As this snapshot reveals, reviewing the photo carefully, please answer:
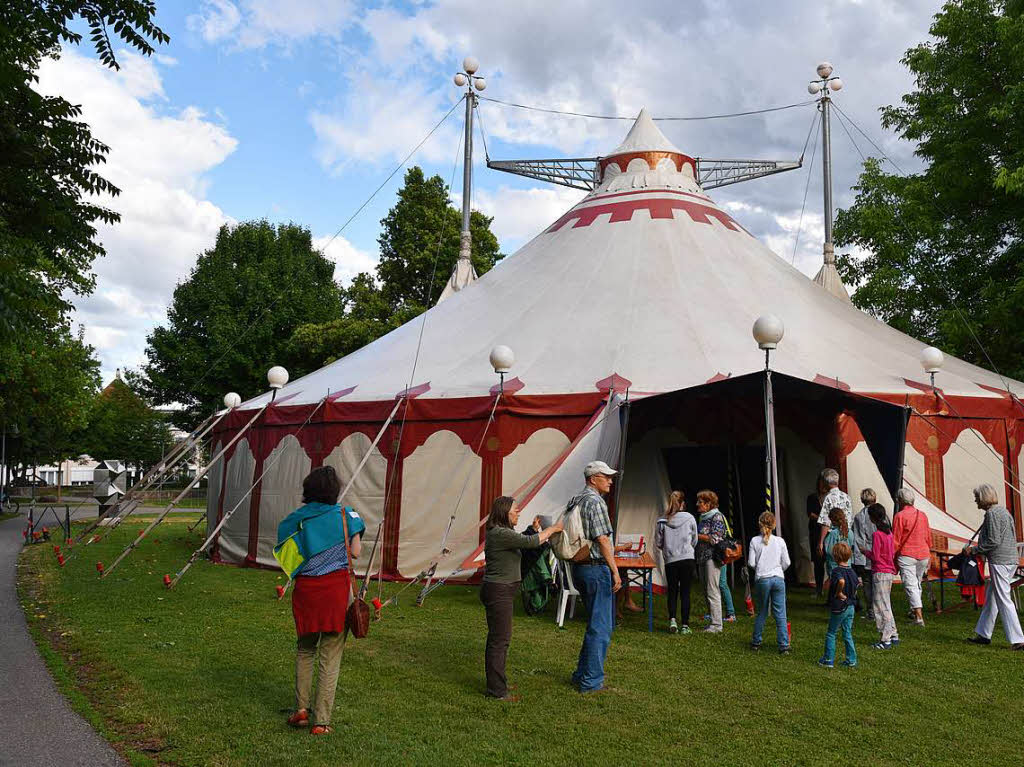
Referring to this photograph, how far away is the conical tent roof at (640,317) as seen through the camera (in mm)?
10031

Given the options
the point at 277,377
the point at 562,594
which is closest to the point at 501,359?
the point at 562,594

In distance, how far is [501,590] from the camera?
16.5ft

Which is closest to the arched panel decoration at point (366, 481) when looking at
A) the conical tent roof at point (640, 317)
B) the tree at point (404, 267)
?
the conical tent roof at point (640, 317)

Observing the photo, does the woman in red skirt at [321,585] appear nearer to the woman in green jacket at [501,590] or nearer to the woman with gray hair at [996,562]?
the woman in green jacket at [501,590]

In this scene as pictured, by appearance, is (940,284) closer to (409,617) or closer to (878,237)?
(878,237)

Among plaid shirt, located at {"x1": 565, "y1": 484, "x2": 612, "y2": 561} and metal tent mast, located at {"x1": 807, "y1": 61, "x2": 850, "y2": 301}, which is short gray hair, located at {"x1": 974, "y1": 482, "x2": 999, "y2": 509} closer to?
plaid shirt, located at {"x1": 565, "y1": 484, "x2": 612, "y2": 561}

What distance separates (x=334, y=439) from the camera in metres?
10.7

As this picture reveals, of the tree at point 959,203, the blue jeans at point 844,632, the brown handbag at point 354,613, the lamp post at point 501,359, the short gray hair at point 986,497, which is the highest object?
the tree at point 959,203

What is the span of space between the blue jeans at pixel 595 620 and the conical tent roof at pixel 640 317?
4484 mm

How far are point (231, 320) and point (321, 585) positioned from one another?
2716 centimetres

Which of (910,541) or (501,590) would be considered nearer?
(501,590)

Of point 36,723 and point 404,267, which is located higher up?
point 404,267

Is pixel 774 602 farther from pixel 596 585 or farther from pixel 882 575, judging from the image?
pixel 596 585

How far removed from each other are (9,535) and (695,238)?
15848mm
